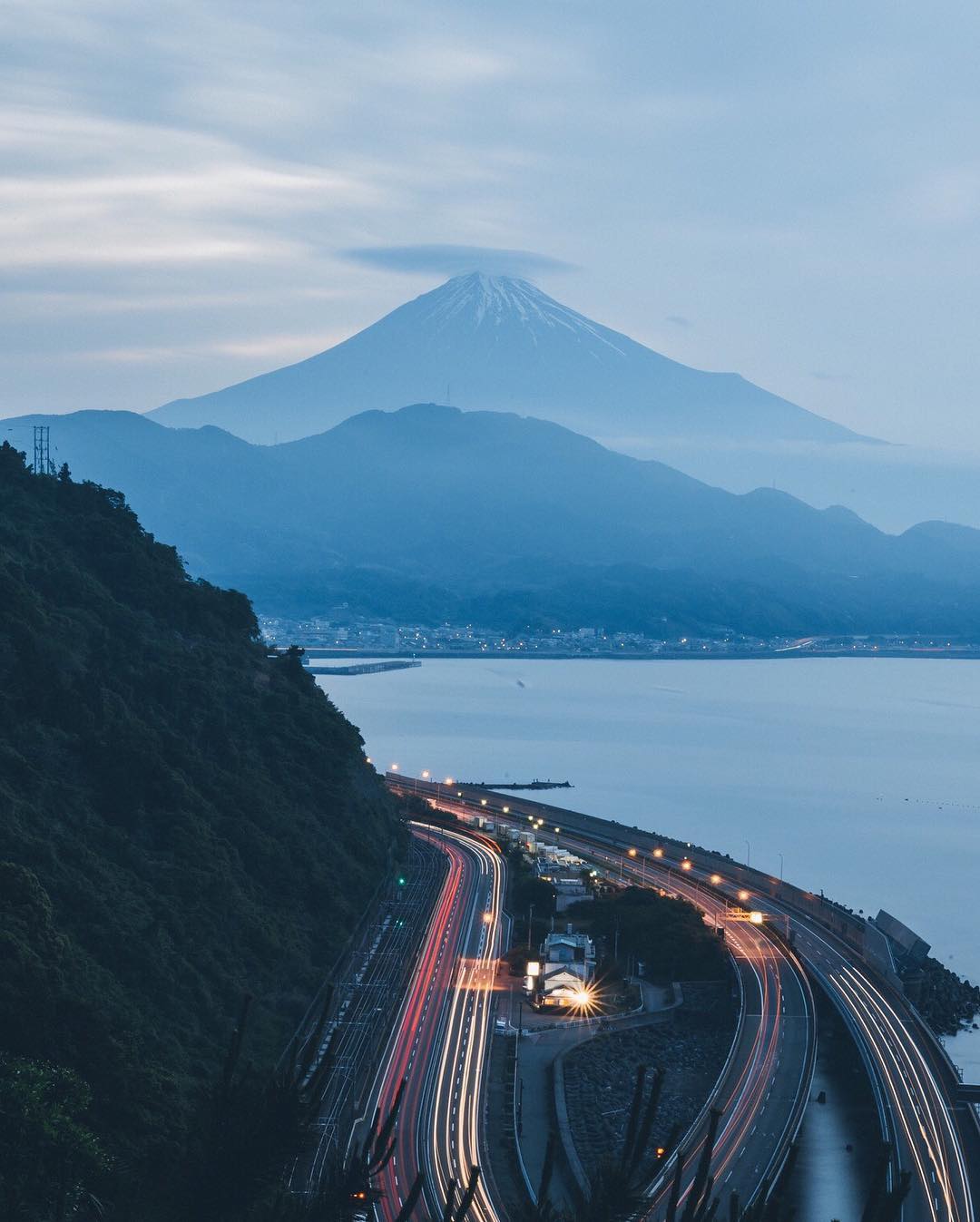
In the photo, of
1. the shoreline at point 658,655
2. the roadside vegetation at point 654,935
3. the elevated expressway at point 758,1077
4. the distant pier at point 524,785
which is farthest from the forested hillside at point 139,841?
the shoreline at point 658,655

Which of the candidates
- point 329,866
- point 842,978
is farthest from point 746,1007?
point 329,866

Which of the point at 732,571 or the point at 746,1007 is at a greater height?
the point at 732,571

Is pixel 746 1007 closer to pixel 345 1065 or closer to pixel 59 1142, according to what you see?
pixel 345 1065

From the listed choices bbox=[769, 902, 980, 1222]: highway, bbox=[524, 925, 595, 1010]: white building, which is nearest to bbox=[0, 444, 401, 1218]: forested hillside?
bbox=[524, 925, 595, 1010]: white building

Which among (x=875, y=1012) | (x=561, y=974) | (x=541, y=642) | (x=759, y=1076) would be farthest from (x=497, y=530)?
(x=759, y=1076)

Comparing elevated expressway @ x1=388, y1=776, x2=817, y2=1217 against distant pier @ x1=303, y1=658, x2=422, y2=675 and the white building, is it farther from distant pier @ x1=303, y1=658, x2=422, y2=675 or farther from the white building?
distant pier @ x1=303, y1=658, x2=422, y2=675

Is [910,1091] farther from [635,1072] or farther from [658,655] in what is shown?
[658,655]
